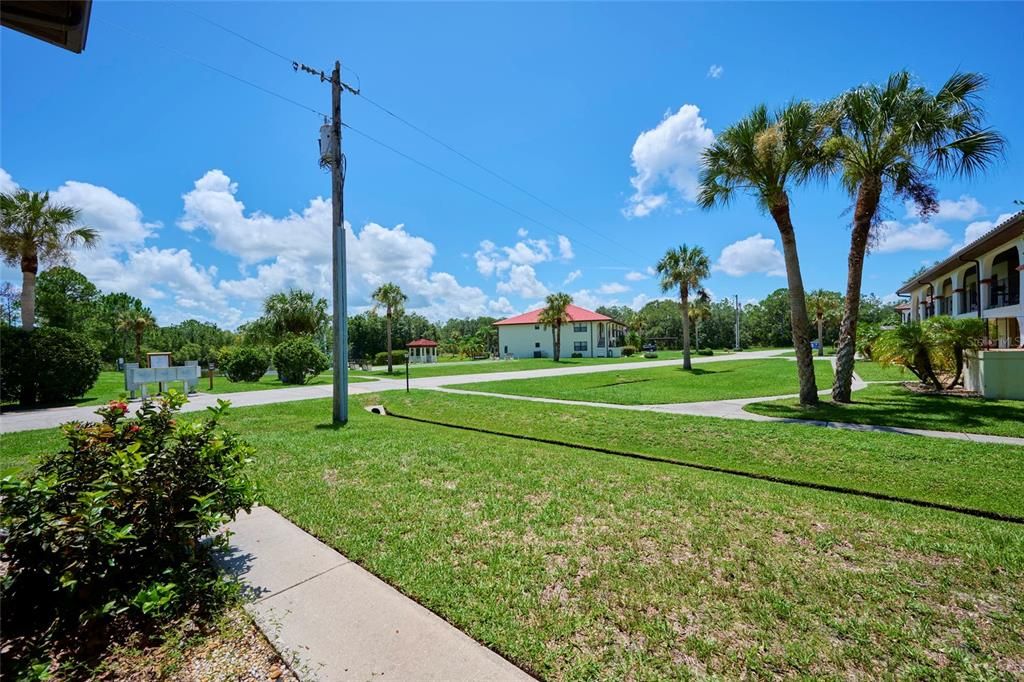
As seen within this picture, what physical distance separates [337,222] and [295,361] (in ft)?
48.2

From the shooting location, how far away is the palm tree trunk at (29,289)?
1370 centimetres

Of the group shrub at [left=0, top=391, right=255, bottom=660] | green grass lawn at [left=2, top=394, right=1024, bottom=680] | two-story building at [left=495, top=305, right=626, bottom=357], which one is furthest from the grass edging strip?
two-story building at [left=495, top=305, right=626, bottom=357]

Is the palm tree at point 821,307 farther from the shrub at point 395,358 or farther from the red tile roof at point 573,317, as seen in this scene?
the shrub at point 395,358

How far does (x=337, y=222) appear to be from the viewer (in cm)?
923

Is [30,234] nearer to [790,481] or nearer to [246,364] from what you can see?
[246,364]

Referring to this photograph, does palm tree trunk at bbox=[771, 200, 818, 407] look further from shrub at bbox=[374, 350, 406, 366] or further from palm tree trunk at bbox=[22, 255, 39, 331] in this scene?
shrub at bbox=[374, 350, 406, 366]

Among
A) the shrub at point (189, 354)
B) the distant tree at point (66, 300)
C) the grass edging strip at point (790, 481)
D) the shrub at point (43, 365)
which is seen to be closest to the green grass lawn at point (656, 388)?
the grass edging strip at point (790, 481)

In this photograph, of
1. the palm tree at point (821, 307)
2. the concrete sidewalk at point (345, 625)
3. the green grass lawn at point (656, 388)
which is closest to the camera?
the concrete sidewalk at point (345, 625)

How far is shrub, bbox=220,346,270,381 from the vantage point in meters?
21.8

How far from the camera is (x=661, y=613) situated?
2.52 m

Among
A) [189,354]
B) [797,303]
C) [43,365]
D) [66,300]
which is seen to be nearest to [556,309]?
[797,303]

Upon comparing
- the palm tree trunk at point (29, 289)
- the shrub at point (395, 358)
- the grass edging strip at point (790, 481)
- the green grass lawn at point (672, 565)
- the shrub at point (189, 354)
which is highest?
the palm tree trunk at point (29, 289)

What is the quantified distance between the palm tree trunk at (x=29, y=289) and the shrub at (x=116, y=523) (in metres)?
16.3

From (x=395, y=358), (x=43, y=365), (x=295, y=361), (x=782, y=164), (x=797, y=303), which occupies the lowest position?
(x=395, y=358)
